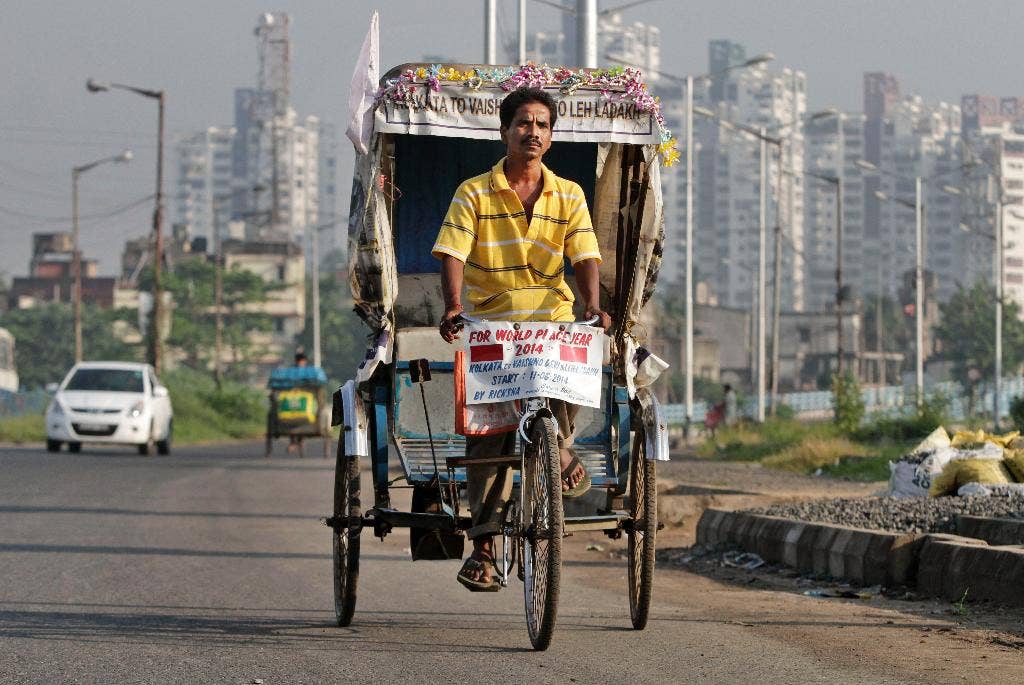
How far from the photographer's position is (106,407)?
3091 centimetres

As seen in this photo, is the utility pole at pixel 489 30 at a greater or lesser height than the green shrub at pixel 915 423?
greater

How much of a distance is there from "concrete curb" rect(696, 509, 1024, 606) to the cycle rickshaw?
1.98 metres

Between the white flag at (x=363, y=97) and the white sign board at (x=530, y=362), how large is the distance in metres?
1.71

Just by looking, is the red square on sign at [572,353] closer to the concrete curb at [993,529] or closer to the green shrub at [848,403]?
the concrete curb at [993,529]

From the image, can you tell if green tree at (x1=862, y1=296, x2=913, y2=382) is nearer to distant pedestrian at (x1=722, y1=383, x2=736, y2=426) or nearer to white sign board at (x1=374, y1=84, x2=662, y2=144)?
distant pedestrian at (x1=722, y1=383, x2=736, y2=426)

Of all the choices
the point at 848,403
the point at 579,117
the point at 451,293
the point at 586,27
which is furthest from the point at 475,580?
the point at 848,403

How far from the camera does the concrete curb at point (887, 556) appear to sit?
9.35 m

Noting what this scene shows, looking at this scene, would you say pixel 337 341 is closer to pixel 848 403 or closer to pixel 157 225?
pixel 157 225

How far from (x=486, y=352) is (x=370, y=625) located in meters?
1.73

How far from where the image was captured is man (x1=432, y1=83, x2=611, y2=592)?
7.71 m

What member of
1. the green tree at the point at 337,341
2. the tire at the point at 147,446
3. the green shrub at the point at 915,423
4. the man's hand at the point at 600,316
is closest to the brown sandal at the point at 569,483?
the man's hand at the point at 600,316

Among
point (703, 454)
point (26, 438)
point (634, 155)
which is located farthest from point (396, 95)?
point (26, 438)

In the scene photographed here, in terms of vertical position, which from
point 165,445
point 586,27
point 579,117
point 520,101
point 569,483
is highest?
point 586,27

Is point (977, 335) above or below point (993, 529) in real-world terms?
above
